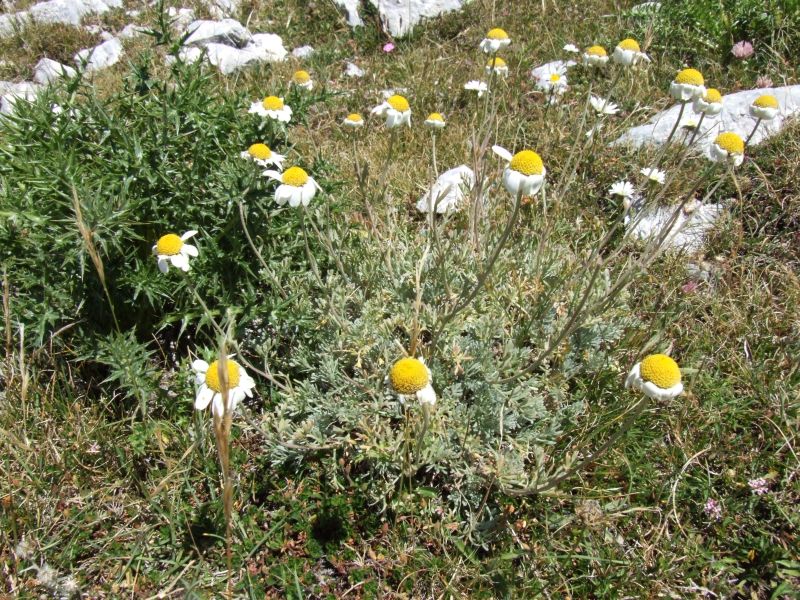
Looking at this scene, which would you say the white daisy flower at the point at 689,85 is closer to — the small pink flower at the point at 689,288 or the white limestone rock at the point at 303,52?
the small pink flower at the point at 689,288

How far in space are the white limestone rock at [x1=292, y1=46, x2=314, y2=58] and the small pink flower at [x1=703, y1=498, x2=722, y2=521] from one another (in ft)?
17.5

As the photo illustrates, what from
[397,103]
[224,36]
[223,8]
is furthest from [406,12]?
[397,103]

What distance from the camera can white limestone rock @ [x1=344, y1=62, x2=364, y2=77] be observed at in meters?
5.63

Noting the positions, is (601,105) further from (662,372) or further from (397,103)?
(662,372)

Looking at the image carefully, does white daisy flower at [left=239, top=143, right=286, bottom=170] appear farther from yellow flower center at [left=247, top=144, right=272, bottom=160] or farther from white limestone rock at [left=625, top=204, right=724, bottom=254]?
white limestone rock at [left=625, top=204, right=724, bottom=254]

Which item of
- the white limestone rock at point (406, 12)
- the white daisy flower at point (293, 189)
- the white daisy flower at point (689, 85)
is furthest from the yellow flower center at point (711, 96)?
the white limestone rock at point (406, 12)

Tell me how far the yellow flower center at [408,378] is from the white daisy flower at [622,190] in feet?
7.72

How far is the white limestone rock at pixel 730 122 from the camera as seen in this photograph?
372 cm

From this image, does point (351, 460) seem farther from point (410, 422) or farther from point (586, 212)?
point (586, 212)

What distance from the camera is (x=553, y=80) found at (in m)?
3.91

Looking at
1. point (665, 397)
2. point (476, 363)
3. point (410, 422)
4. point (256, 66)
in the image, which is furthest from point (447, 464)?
point (256, 66)

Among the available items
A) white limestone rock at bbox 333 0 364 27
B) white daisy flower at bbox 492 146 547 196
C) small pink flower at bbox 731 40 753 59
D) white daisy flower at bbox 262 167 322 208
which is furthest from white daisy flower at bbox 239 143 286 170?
white limestone rock at bbox 333 0 364 27

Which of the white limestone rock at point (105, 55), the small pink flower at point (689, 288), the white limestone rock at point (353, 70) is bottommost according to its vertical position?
the small pink flower at point (689, 288)

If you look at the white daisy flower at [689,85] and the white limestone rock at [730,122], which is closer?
the white daisy flower at [689,85]
